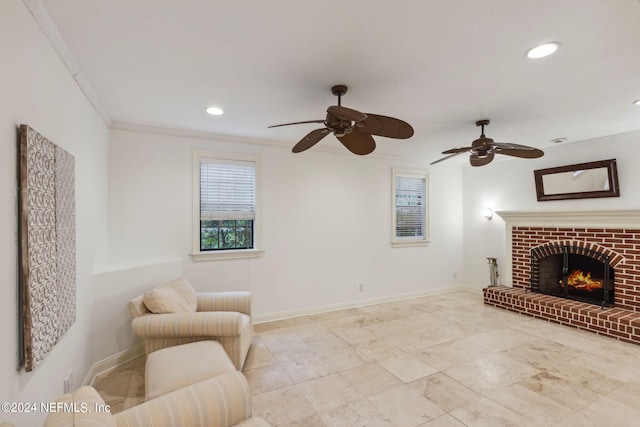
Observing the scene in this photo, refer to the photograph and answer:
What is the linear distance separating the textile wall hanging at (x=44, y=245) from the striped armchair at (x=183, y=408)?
0.52m

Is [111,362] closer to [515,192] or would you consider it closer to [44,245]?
[44,245]

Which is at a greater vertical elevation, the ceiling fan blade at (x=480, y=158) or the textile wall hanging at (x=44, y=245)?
the ceiling fan blade at (x=480, y=158)

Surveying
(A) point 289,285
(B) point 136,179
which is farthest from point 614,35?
(B) point 136,179

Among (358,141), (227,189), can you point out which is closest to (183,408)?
(358,141)

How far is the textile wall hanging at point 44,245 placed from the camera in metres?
1.39

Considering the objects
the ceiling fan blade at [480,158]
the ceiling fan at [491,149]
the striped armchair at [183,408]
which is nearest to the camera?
the striped armchair at [183,408]

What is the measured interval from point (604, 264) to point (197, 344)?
5.05m

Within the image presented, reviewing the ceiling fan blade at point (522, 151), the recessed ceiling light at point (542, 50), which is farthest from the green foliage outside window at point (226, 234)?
the recessed ceiling light at point (542, 50)

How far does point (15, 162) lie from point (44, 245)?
0.47 metres

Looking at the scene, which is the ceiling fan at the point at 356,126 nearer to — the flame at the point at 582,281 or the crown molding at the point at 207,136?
the crown molding at the point at 207,136

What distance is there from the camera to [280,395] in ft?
7.91

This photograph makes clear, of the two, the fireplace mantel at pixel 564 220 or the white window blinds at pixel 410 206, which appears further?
the white window blinds at pixel 410 206

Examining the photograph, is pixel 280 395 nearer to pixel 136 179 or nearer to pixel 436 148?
pixel 136 179

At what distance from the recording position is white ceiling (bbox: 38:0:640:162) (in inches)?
60.9
